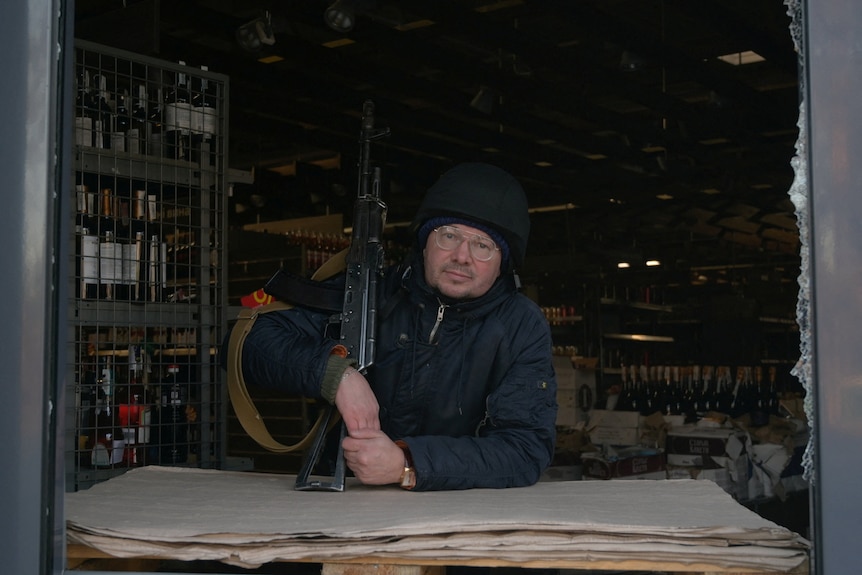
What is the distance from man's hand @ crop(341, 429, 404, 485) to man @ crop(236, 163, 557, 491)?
0.32m

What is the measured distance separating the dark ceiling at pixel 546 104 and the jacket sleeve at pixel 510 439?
2202 millimetres

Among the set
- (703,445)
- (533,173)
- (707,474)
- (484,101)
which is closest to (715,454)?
(703,445)

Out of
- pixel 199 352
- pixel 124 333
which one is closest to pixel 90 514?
pixel 199 352

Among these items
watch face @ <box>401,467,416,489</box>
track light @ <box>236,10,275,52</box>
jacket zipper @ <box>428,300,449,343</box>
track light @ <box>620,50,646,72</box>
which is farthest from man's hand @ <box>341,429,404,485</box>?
track light @ <box>620,50,646,72</box>

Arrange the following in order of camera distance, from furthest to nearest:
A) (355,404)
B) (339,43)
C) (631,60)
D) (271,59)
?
(339,43) < (271,59) < (631,60) < (355,404)

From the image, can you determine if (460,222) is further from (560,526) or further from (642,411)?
(642,411)

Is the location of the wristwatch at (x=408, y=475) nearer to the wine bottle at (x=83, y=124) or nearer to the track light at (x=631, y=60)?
the wine bottle at (x=83, y=124)

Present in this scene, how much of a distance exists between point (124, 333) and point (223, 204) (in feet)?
5.53

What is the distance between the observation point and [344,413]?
2352 mm

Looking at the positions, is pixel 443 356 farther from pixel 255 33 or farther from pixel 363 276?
pixel 255 33

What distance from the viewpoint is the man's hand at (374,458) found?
2244 mm

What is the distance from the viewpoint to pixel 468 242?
272cm

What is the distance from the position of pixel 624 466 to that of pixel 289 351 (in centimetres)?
382

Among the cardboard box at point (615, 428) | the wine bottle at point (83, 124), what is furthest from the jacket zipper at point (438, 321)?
the cardboard box at point (615, 428)
